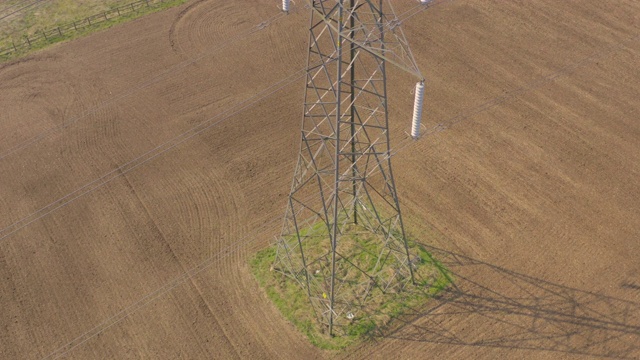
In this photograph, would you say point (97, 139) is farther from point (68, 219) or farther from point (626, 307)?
point (626, 307)

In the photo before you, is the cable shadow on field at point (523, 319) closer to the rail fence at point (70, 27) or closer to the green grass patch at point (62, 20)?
the green grass patch at point (62, 20)

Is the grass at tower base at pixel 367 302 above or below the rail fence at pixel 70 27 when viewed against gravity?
below

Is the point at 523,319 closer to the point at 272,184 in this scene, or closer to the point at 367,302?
the point at 367,302

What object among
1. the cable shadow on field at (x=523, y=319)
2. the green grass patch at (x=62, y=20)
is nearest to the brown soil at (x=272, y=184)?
the cable shadow on field at (x=523, y=319)

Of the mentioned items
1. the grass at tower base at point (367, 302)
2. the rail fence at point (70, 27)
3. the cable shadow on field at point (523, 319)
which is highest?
the rail fence at point (70, 27)

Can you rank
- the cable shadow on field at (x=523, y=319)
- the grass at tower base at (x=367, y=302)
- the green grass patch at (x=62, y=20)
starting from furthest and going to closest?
the green grass patch at (x=62, y=20) < the grass at tower base at (x=367, y=302) < the cable shadow on field at (x=523, y=319)

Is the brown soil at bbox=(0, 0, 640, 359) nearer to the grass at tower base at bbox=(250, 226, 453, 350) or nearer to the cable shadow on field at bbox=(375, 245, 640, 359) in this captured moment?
the cable shadow on field at bbox=(375, 245, 640, 359)
